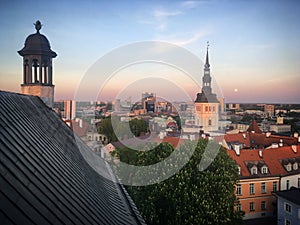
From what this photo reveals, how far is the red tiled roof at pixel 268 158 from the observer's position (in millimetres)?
21750

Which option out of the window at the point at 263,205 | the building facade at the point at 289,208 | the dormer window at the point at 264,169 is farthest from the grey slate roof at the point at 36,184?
the dormer window at the point at 264,169

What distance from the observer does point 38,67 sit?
11.9 m

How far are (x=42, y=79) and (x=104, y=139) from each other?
86.2 ft

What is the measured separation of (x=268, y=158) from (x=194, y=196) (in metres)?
11.8

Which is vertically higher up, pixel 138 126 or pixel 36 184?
pixel 36 184

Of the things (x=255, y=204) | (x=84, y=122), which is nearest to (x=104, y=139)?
(x=84, y=122)

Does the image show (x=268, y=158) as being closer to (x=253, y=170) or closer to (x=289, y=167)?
(x=289, y=167)

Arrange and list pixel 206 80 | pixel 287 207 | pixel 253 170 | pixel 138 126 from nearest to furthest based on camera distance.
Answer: pixel 287 207, pixel 253 170, pixel 138 126, pixel 206 80

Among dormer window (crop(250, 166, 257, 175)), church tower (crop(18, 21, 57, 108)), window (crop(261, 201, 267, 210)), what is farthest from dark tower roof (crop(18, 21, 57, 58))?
window (crop(261, 201, 267, 210))

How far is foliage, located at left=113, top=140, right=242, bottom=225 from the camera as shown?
13.1 m

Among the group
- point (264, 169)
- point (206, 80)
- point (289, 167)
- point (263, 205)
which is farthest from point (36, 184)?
point (206, 80)

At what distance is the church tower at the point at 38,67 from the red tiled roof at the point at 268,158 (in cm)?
1405

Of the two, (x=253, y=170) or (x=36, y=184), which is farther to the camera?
(x=253, y=170)

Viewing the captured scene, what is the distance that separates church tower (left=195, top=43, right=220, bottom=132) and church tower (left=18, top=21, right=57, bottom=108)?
1508 inches
